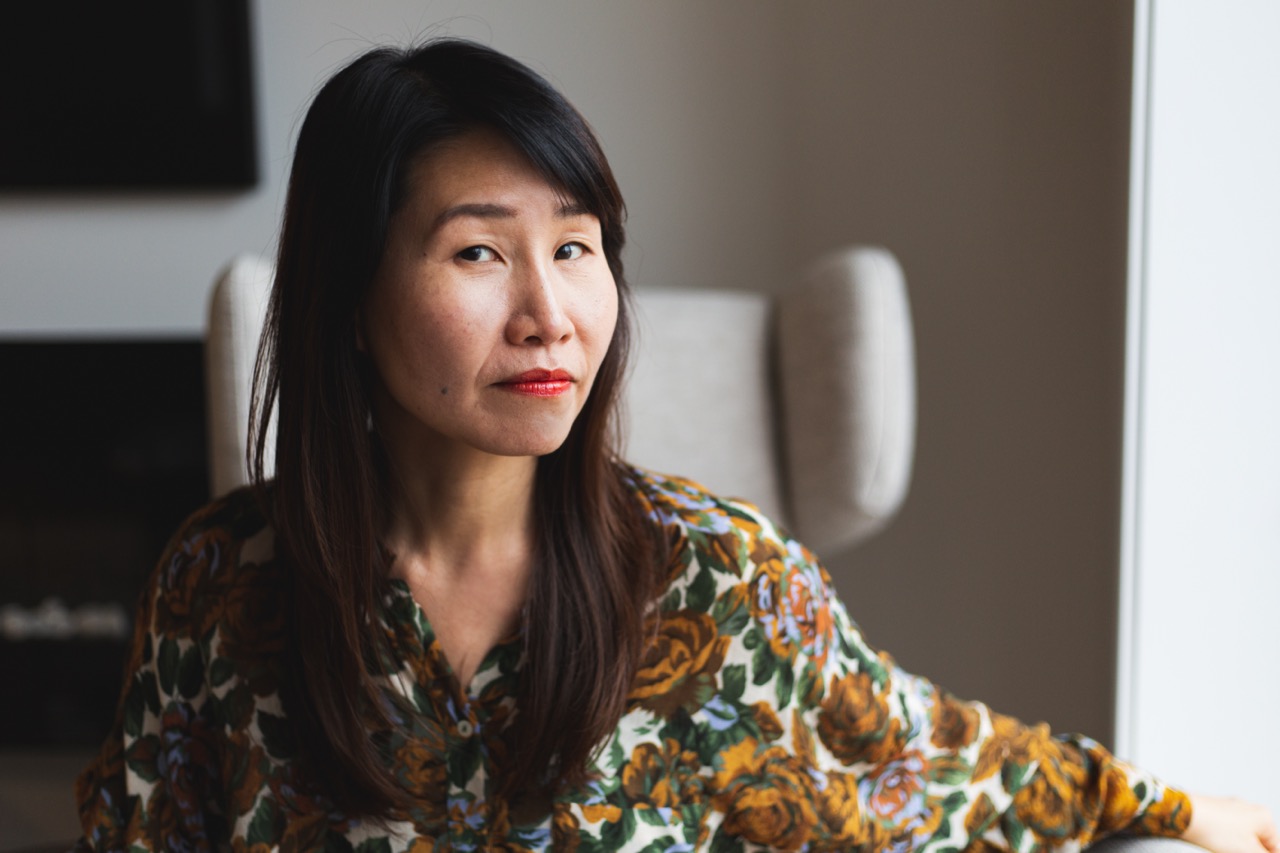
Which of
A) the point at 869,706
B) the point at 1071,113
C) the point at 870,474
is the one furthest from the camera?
the point at 1071,113

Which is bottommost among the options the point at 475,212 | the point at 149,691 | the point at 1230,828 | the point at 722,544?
the point at 1230,828

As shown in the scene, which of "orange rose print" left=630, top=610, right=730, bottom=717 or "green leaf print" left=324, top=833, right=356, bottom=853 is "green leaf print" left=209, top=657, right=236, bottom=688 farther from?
"orange rose print" left=630, top=610, right=730, bottom=717

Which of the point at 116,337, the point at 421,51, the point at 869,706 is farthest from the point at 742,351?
the point at 116,337

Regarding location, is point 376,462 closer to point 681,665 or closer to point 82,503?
point 681,665

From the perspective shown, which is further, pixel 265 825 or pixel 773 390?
pixel 773 390

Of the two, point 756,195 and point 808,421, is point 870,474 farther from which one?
point 756,195

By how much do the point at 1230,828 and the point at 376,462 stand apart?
724 millimetres

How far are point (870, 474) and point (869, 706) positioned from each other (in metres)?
0.42

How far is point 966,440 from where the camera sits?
1668 millimetres

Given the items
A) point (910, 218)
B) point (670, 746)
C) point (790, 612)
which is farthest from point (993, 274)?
point (670, 746)

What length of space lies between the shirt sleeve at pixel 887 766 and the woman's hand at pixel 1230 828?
20 millimetres

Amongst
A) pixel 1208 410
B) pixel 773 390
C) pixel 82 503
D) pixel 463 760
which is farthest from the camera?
pixel 82 503

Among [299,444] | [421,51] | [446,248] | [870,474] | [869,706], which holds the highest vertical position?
[421,51]

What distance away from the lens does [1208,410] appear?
1211mm
